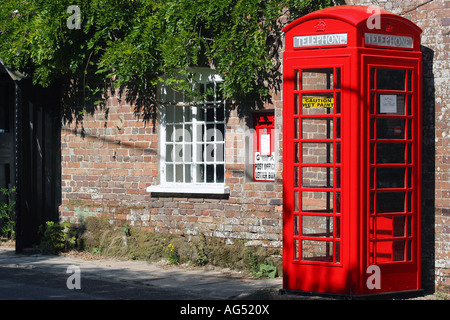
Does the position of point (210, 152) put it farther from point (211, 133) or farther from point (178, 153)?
point (178, 153)

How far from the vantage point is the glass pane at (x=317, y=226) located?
892cm

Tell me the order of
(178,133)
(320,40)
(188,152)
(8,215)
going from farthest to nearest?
(8,215) < (178,133) < (188,152) < (320,40)

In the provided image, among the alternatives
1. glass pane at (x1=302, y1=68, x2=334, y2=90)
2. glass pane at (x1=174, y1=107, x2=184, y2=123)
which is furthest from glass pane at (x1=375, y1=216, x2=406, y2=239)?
glass pane at (x1=174, y1=107, x2=184, y2=123)

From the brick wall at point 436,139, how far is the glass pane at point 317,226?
1299 mm

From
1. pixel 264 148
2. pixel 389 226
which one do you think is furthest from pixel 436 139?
pixel 264 148

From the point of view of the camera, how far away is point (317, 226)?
8977 mm

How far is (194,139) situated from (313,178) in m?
3.26

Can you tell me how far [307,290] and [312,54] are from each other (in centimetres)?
278

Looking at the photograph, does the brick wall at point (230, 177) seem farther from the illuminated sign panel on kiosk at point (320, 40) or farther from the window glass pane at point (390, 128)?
the illuminated sign panel on kiosk at point (320, 40)

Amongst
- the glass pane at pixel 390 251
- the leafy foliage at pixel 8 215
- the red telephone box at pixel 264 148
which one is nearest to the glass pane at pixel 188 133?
the red telephone box at pixel 264 148

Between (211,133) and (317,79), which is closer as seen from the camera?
(317,79)

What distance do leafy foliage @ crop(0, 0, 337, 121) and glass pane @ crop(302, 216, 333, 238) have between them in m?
2.50

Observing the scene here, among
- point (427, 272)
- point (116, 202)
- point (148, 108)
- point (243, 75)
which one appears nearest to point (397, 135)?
point (427, 272)
